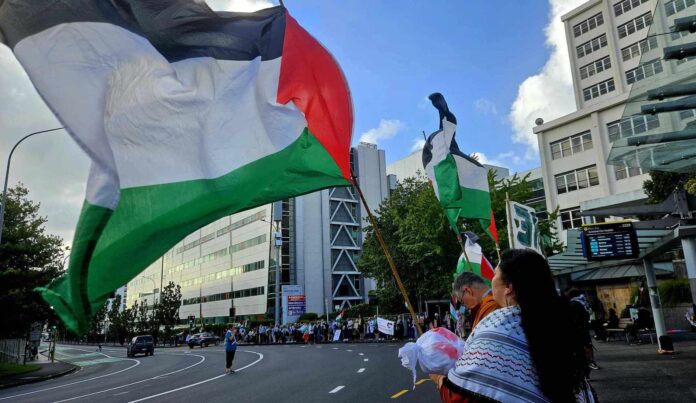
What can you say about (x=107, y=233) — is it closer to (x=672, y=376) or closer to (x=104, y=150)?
(x=104, y=150)

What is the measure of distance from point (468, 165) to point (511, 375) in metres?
7.31

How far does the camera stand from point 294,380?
14422mm

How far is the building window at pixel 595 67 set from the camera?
49.9 m

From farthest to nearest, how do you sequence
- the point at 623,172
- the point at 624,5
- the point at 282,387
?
1. the point at 624,5
2. the point at 623,172
3. the point at 282,387

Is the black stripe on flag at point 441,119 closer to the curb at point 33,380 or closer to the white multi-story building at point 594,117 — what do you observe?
the curb at point 33,380

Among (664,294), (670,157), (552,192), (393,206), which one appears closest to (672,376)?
(670,157)

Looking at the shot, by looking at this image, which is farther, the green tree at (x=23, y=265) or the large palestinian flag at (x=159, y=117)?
the green tree at (x=23, y=265)

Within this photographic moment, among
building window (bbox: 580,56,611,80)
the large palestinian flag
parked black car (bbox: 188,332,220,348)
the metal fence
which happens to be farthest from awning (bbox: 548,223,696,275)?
parked black car (bbox: 188,332,220,348)

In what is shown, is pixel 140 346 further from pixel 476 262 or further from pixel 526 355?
pixel 526 355

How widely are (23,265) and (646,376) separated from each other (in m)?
26.1

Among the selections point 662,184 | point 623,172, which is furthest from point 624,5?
point 662,184

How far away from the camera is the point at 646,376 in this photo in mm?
10430

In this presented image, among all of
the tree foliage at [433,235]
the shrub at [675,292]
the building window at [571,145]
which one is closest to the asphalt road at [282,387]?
the tree foliage at [433,235]

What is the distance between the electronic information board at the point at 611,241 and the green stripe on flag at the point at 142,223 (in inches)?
482
